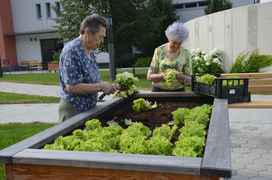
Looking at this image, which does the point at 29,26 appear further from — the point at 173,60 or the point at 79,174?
the point at 79,174

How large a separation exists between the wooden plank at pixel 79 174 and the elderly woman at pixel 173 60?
2.55m

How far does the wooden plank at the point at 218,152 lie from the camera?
3.77 ft

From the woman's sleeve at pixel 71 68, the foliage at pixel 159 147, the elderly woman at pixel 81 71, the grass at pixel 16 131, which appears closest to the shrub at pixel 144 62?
the grass at pixel 16 131

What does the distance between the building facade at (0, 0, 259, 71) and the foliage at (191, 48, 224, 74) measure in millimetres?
15865

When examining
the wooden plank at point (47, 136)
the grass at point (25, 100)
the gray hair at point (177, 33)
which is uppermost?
the gray hair at point (177, 33)

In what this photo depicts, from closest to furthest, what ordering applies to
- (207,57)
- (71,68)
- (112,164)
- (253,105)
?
(112,164) < (71,68) < (253,105) < (207,57)

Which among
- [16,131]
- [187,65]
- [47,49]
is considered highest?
[47,49]

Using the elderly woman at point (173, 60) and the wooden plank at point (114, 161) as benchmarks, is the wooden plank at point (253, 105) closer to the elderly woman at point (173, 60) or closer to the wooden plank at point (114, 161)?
the elderly woman at point (173, 60)

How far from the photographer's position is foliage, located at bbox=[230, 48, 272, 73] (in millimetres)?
9383

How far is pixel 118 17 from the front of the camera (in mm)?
14195

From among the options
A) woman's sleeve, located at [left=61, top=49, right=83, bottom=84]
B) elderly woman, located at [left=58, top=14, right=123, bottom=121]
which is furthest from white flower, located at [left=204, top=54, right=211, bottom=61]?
woman's sleeve, located at [left=61, top=49, right=83, bottom=84]

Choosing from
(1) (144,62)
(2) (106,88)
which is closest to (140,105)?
(2) (106,88)

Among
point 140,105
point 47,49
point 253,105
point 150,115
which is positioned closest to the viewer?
point 150,115

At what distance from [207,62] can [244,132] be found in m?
6.08
